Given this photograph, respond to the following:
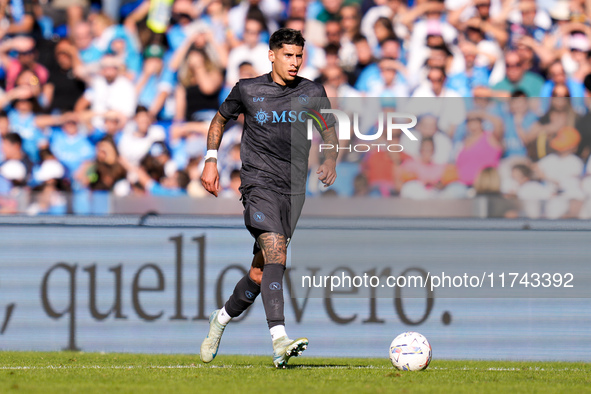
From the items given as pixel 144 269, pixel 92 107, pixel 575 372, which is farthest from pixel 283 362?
pixel 92 107

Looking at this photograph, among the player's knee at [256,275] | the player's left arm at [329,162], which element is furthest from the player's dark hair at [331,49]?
the player's knee at [256,275]

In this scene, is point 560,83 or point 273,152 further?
point 560,83

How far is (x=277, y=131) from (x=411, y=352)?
1749 millimetres

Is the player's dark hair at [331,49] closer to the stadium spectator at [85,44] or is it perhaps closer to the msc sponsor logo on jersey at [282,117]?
the stadium spectator at [85,44]

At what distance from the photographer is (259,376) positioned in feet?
16.8

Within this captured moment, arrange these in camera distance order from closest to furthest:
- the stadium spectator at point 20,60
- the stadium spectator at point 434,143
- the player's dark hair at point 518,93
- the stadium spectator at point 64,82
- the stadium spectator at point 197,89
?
the stadium spectator at point 434,143 → the player's dark hair at point 518,93 → the stadium spectator at point 197,89 → the stadium spectator at point 64,82 → the stadium spectator at point 20,60

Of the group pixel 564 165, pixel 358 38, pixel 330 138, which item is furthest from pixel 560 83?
pixel 330 138

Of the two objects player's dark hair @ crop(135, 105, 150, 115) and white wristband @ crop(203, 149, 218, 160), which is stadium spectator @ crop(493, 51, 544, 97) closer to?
player's dark hair @ crop(135, 105, 150, 115)

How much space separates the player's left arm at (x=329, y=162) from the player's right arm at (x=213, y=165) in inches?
27.9

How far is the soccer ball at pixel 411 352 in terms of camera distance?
223 inches

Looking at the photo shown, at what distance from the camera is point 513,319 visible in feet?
25.2

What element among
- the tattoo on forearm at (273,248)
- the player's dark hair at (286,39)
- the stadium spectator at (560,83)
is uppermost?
the stadium spectator at (560,83)

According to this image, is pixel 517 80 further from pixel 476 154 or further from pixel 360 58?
pixel 476 154

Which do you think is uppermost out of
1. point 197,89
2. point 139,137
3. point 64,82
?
point 64,82
